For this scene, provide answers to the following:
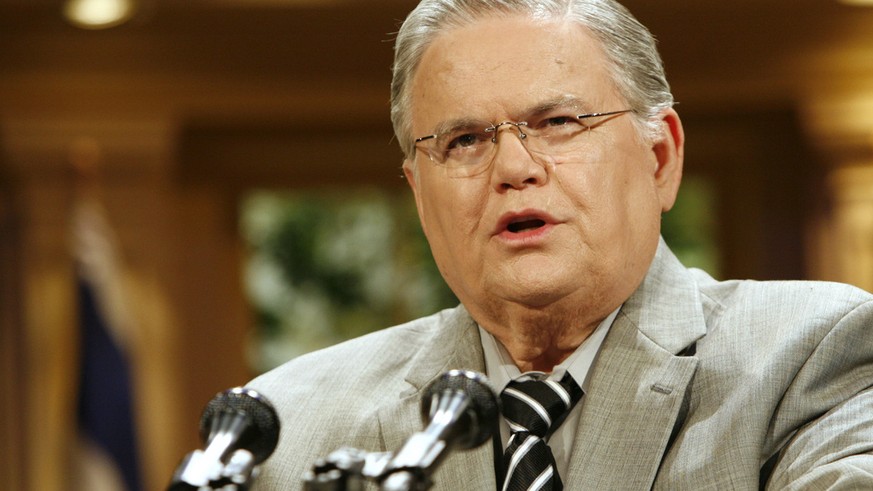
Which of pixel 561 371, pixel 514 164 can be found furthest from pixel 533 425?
pixel 514 164

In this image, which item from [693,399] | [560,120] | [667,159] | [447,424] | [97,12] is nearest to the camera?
[447,424]

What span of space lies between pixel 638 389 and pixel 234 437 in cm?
71

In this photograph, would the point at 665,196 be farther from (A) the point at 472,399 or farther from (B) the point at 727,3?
(B) the point at 727,3

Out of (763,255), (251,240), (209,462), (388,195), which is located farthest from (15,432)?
(209,462)

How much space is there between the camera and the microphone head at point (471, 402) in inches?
47.1

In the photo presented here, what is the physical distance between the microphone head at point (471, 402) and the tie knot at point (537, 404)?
1.63 ft

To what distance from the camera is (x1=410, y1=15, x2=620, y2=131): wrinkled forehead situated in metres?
1.77

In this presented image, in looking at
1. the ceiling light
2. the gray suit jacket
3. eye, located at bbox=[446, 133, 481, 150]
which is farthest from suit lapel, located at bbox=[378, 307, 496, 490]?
the ceiling light

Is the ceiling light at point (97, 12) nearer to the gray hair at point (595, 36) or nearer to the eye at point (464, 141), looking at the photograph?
the gray hair at point (595, 36)

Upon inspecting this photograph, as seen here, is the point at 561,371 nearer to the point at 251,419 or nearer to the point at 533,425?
the point at 533,425

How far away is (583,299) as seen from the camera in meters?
1.78

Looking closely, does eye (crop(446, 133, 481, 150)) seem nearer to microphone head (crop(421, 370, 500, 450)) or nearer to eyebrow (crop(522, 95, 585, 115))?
eyebrow (crop(522, 95, 585, 115))

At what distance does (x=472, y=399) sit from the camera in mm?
1209

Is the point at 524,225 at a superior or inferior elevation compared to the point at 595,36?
inferior
